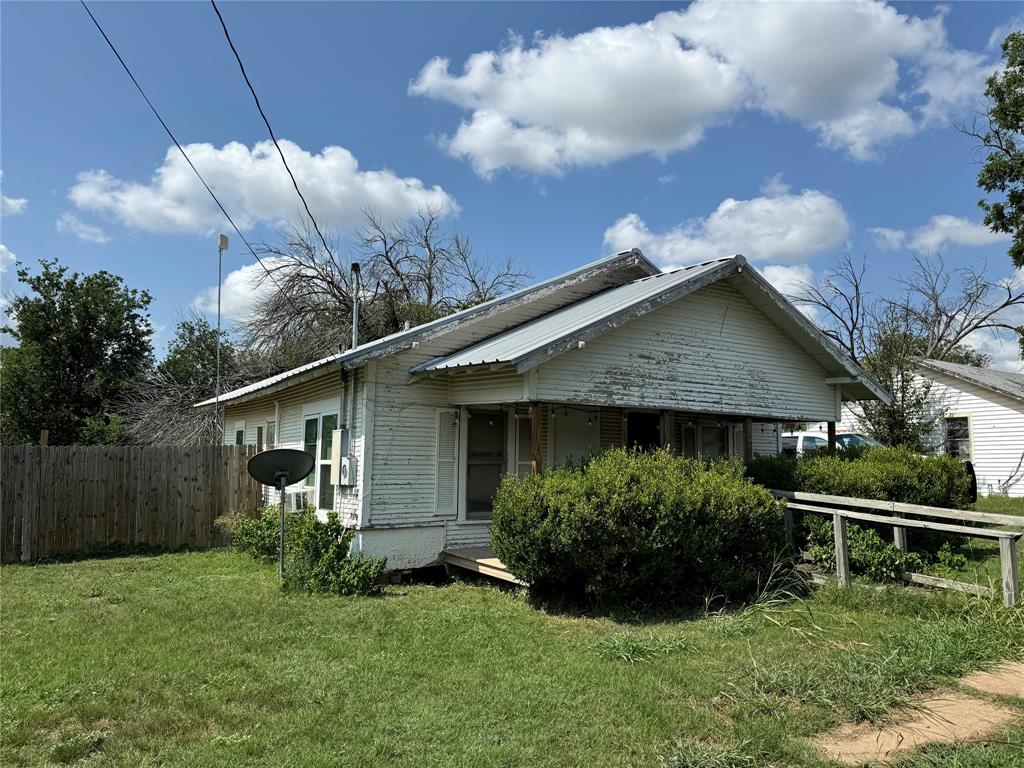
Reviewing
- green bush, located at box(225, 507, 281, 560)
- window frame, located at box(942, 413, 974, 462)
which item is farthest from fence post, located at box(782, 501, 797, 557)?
window frame, located at box(942, 413, 974, 462)

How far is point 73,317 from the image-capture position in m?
29.1

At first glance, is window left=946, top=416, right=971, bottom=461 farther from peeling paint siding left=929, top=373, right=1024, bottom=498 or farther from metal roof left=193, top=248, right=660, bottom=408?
metal roof left=193, top=248, right=660, bottom=408

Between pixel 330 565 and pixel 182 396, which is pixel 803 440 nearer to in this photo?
pixel 330 565

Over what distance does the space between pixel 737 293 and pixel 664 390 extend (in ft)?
8.19

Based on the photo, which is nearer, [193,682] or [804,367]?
[193,682]

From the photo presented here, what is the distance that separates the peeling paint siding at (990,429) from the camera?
67.5ft

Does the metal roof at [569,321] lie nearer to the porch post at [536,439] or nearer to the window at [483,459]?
the porch post at [536,439]

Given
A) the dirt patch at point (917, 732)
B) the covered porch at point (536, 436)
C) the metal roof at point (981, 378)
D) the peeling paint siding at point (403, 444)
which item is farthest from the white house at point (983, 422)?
the dirt patch at point (917, 732)

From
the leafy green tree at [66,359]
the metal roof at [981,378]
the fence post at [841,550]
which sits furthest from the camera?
the leafy green tree at [66,359]

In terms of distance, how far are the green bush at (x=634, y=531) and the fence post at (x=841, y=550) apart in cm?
68

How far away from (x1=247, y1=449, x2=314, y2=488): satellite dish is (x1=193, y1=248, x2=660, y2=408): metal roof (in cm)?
134

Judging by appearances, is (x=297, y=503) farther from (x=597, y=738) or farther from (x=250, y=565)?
(x=597, y=738)

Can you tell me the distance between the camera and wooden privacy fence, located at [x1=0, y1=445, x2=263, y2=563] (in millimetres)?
11383

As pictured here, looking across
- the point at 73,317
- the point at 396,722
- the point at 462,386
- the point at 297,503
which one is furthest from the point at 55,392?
the point at 396,722
